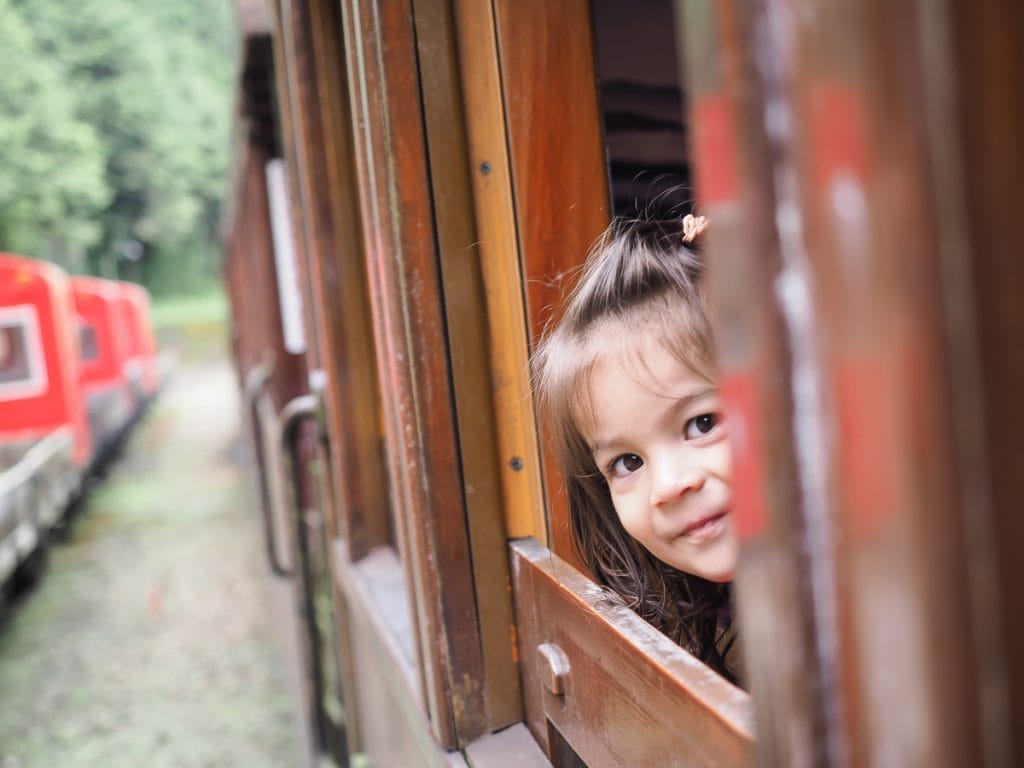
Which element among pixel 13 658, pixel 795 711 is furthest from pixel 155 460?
pixel 795 711

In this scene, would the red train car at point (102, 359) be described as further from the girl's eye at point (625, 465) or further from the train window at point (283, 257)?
the girl's eye at point (625, 465)

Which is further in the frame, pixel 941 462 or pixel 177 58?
pixel 177 58

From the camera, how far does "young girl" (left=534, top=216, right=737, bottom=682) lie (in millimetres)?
1080

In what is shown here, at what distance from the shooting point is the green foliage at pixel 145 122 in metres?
37.3

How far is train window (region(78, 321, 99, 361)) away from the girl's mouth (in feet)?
47.2

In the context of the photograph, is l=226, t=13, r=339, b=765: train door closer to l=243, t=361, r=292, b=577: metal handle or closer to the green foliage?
l=243, t=361, r=292, b=577: metal handle

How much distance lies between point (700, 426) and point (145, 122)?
45023 millimetres

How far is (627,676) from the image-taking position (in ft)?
2.94

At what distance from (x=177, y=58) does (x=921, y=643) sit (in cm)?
5052

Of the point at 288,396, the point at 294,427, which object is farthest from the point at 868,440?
the point at 288,396

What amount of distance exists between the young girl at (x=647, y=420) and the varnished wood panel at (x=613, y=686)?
124 mm

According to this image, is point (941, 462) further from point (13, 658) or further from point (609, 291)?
point (13, 658)

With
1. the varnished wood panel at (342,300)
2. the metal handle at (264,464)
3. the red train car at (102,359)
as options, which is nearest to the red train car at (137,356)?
the red train car at (102,359)

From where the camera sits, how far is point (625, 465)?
118 centimetres
